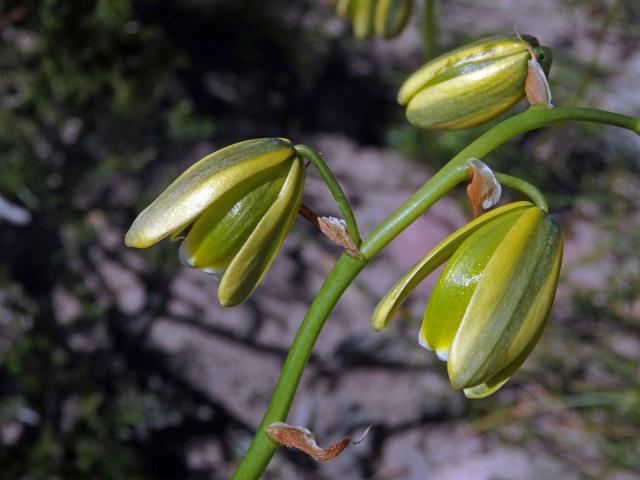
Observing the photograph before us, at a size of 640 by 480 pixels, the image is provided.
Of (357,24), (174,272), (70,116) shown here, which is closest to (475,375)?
(357,24)

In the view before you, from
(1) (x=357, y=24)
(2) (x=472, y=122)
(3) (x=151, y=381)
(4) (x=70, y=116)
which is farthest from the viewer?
(4) (x=70, y=116)

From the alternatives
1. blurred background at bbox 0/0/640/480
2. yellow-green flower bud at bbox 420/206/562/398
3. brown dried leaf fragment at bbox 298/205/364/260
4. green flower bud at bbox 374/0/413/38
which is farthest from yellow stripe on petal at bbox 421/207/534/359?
blurred background at bbox 0/0/640/480

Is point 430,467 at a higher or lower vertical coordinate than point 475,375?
lower

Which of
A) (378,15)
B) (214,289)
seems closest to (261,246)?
(378,15)

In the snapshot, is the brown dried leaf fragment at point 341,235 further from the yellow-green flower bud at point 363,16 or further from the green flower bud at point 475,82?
the yellow-green flower bud at point 363,16

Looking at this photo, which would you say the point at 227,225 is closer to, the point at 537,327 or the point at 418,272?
the point at 418,272

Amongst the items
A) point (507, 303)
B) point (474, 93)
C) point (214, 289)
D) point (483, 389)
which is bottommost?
point (214, 289)

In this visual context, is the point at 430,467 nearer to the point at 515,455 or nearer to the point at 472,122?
the point at 515,455
